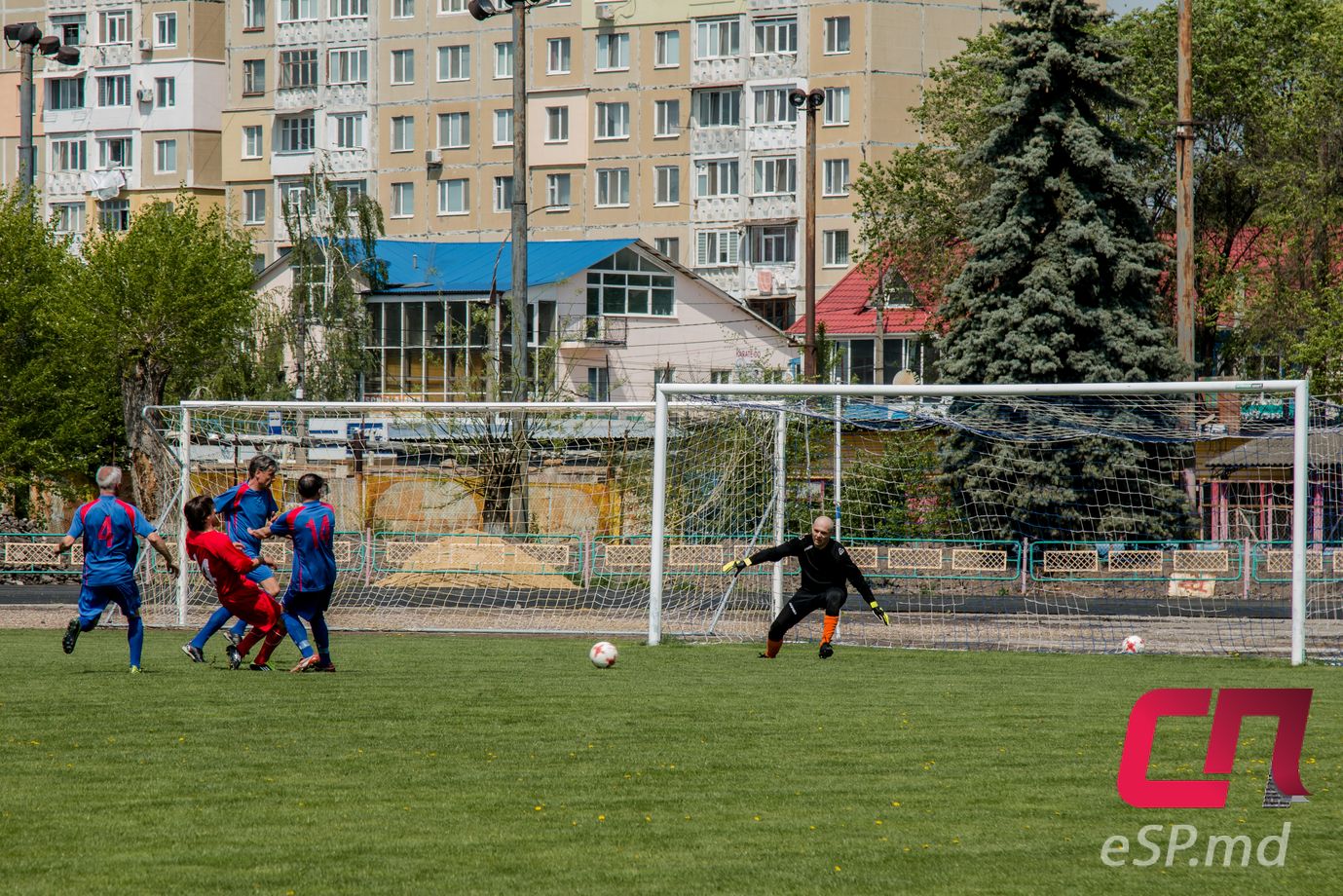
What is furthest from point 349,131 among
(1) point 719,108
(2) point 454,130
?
(1) point 719,108

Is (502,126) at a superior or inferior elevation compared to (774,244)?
superior

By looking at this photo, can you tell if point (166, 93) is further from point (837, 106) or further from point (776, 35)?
point (837, 106)

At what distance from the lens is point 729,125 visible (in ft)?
216

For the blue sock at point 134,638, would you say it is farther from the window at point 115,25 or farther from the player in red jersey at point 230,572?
the window at point 115,25

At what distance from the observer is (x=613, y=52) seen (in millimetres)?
67875

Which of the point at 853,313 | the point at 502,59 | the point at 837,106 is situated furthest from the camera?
the point at 502,59

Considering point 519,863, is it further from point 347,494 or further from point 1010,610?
point 347,494

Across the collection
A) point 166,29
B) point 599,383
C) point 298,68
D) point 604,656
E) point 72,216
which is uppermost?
point 166,29

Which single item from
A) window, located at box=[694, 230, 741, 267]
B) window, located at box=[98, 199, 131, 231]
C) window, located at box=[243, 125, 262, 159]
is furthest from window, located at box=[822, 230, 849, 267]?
window, located at box=[98, 199, 131, 231]

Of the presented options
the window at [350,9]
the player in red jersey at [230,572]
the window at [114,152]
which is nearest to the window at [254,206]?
the window at [114,152]

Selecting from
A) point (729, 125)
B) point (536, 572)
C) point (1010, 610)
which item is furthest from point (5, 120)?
point (1010, 610)

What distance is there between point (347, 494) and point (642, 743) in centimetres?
2165

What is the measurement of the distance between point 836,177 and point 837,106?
273 cm

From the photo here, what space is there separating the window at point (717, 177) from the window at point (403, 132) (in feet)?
43.7
